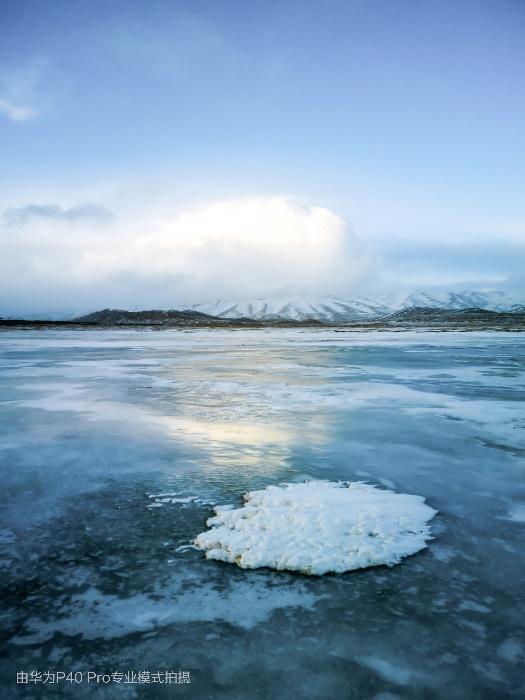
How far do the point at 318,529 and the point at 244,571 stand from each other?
844 mm

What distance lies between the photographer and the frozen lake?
8.27 feet

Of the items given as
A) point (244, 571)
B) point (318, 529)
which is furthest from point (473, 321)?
point (244, 571)

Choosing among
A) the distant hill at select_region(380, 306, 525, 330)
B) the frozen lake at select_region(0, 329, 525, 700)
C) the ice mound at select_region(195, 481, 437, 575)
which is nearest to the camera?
the frozen lake at select_region(0, 329, 525, 700)

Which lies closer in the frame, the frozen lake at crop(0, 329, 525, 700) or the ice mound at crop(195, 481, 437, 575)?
the frozen lake at crop(0, 329, 525, 700)

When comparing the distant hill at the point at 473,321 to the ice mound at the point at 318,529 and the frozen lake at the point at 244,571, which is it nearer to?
the frozen lake at the point at 244,571

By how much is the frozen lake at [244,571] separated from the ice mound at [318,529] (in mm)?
126

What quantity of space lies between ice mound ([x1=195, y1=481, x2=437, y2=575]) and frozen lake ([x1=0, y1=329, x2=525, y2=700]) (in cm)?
13

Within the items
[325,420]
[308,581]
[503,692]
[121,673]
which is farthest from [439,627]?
[325,420]

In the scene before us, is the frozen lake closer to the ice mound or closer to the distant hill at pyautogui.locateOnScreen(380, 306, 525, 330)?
the ice mound

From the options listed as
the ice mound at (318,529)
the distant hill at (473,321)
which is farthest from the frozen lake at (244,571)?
the distant hill at (473,321)

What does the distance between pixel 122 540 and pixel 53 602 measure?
869mm

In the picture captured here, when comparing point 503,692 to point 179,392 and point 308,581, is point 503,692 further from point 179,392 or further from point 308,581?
point 179,392

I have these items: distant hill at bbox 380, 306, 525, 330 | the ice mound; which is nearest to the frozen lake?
the ice mound

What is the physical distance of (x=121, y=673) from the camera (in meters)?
2.48
